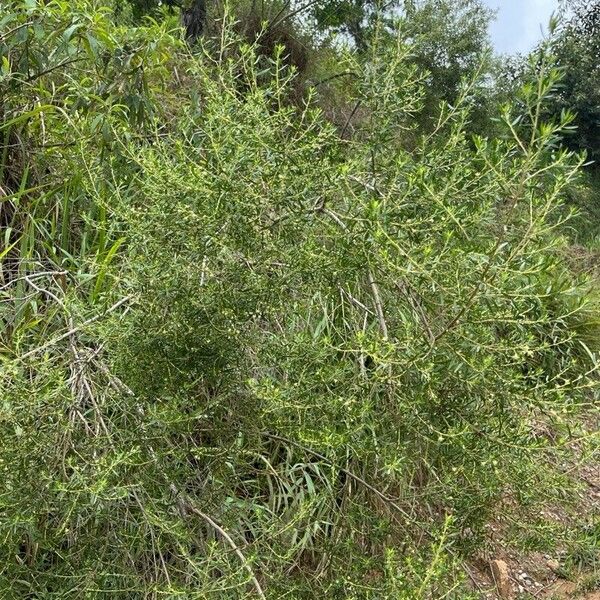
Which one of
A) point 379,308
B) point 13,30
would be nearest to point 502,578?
point 379,308

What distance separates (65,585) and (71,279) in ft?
3.68

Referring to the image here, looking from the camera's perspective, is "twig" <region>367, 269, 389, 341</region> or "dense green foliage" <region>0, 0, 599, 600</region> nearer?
"dense green foliage" <region>0, 0, 599, 600</region>

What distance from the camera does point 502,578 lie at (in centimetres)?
232

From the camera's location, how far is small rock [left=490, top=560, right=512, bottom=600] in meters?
2.28

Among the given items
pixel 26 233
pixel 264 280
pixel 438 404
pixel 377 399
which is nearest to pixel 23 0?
pixel 26 233

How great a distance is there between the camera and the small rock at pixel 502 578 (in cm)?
228

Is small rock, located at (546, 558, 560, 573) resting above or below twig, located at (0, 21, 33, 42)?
below

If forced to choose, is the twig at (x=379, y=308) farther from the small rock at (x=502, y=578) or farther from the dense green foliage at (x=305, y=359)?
the small rock at (x=502, y=578)

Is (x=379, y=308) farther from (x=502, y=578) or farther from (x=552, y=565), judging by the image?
(x=552, y=565)

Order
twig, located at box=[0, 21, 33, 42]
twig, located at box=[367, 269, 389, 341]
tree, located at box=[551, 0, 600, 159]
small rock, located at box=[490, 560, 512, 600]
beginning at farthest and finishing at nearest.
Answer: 1. tree, located at box=[551, 0, 600, 159]
2. small rock, located at box=[490, 560, 512, 600]
3. twig, located at box=[0, 21, 33, 42]
4. twig, located at box=[367, 269, 389, 341]

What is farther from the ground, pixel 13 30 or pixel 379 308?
pixel 379 308

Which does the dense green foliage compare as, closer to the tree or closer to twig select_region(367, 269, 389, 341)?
twig select_region(367, 269, 389, 341)

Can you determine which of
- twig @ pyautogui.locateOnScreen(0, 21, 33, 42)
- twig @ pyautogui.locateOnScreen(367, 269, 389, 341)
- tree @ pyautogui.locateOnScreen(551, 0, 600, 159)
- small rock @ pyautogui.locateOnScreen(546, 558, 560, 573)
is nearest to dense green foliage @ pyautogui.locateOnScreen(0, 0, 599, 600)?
twig @ pyautogui.locateOnScreen(367, 269, 389, 341)

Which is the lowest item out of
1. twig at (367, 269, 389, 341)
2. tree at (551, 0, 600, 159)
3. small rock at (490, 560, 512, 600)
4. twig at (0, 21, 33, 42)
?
small rock at (490, 560, 512, 600)
